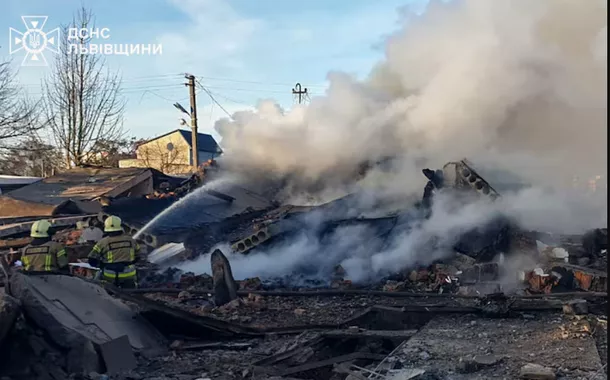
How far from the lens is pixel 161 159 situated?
121ft

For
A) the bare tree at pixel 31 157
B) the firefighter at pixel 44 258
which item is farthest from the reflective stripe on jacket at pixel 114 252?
the bare tree at pixel 31 157

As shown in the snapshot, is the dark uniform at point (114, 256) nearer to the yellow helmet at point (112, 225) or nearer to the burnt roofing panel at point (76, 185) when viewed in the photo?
the yellow helmet at point (112, 225)

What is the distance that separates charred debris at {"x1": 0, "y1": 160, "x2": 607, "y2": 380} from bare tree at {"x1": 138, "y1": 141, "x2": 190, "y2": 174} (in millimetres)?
23405

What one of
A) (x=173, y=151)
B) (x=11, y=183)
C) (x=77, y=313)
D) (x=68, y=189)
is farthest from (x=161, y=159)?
(x=77, y=313)

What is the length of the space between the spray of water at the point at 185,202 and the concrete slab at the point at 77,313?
5539 millimetres

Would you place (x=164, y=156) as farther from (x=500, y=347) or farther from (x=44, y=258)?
(x=500, y=347)

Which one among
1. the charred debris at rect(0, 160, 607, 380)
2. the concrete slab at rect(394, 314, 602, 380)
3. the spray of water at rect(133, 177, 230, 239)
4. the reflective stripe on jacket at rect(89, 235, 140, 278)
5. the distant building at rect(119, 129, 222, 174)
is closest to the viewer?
the concrete slab at rect(394, 314, 602, 380)

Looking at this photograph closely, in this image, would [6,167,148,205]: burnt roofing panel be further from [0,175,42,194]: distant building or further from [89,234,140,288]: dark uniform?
[89,234,140,288]: dark uniform

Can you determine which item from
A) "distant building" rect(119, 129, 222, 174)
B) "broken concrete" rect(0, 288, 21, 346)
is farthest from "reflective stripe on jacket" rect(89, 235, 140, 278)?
"distant building" rect(119, 129, 222, 174)

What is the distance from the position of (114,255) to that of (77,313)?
1.99m

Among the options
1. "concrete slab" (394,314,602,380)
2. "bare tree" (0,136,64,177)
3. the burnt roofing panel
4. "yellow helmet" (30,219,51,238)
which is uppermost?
"bare tree" (0,136,64,177)

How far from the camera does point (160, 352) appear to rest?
5500mm

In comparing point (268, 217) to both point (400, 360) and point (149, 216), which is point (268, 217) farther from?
point (400, 360)

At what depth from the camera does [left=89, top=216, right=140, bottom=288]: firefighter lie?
23.6 ft
